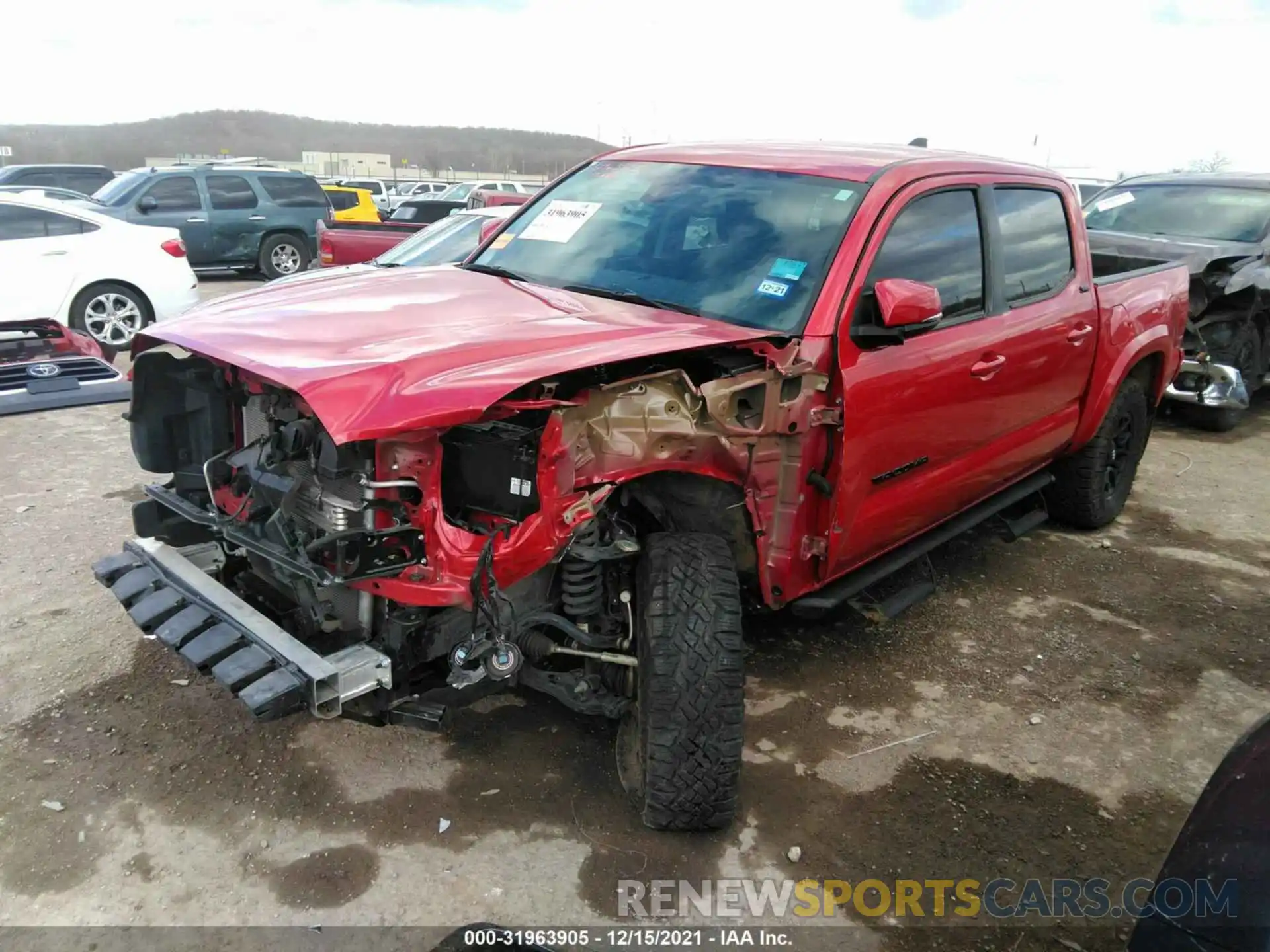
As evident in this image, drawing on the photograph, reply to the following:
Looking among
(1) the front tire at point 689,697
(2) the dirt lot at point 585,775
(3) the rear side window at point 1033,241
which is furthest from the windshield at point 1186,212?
(1) the front tire at point 689,697

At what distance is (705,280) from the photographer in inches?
133

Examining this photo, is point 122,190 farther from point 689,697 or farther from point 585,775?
point 689,697

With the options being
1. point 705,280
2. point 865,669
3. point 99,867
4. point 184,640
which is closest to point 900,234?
point 705,280

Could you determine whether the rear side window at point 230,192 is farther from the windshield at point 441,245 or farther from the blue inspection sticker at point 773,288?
the blue inspection sticker at point 773,288

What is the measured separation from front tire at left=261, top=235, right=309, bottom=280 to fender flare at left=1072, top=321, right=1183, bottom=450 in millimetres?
12536

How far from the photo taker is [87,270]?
28.3 ft

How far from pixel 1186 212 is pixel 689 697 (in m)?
8.20

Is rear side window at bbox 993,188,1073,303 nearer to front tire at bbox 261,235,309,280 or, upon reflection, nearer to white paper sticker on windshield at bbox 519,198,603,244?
white paper sticker on windshield at bbox 519,198,603,244

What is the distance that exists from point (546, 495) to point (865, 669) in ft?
6.42

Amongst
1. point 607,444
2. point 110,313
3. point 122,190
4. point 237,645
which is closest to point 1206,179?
point 607,444

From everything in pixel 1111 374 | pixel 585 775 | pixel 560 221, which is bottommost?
pixel 585 775

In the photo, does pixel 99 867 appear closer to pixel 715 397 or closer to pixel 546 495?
pixel 546 495

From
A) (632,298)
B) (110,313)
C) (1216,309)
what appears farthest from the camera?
(110,313)

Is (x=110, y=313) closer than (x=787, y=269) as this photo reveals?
No
